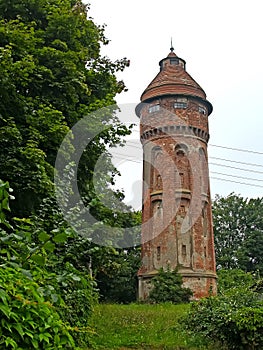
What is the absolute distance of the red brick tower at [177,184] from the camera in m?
27.0

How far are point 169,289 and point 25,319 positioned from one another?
23.3 metres

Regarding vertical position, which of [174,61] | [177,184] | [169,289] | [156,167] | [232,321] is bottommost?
[232,321]

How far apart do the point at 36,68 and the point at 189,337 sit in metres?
6.96

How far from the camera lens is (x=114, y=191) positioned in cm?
1630

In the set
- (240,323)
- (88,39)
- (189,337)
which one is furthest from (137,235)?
(240,323)

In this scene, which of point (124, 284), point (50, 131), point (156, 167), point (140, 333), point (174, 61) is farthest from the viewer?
point (174, 61)

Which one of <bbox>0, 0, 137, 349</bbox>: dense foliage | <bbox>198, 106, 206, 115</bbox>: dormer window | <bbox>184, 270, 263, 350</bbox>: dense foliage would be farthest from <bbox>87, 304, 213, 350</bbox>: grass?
<bbox>198, 106, 206, 115</bbox>: dormer window

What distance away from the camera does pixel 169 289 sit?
24812 millimetres

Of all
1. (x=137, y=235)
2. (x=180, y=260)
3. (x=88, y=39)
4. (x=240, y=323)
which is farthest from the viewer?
(x=137, y=235)

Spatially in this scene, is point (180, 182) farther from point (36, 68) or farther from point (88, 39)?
point (36, 68)

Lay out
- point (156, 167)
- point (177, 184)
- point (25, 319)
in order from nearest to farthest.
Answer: point (25, 319) < point (177, 184) < point (156, 167)

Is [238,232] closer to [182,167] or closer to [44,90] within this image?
[182,167]

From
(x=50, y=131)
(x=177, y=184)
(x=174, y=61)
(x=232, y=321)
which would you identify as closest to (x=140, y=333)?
(x=232, y=321)

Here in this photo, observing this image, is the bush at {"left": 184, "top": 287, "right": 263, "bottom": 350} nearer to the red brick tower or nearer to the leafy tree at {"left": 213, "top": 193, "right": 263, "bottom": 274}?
the red brick tower
